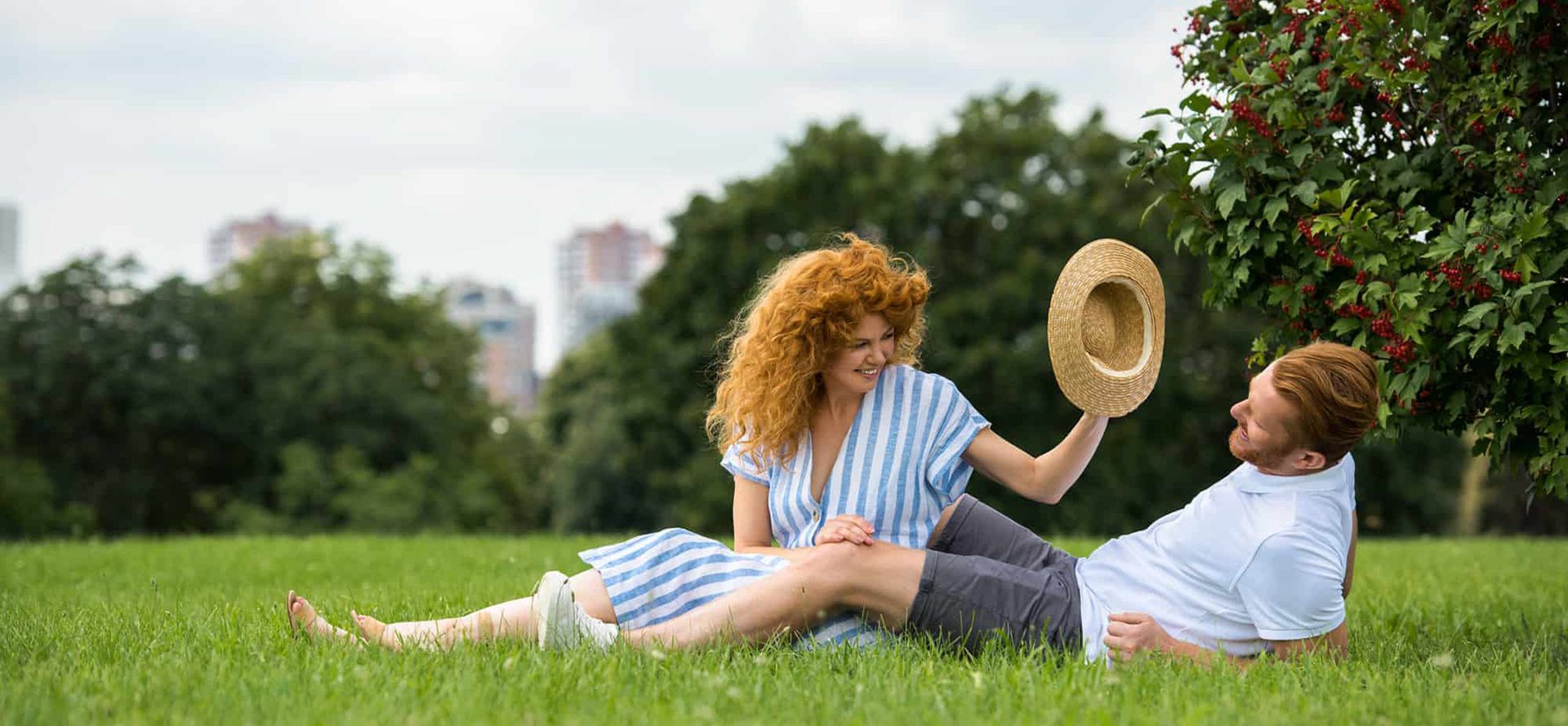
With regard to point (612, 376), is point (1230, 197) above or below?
above

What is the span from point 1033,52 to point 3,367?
79.8 feet

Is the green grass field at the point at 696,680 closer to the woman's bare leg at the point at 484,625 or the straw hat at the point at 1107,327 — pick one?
the woman's bare leg at the point at 484,625

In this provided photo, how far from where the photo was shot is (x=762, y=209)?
25266 mm

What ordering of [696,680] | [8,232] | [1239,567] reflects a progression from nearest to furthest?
[696,680]
[1239,567]
[8,232]

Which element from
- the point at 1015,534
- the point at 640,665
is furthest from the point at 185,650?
the point at 1015,534

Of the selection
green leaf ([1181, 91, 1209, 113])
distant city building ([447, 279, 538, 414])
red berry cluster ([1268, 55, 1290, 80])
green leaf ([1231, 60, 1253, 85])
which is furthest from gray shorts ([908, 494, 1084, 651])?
distant city building ([447, 279, 538, 414])

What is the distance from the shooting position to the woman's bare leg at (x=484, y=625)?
4.53 meters

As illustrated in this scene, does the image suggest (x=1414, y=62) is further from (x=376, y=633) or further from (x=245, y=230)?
(x=245, y=230)

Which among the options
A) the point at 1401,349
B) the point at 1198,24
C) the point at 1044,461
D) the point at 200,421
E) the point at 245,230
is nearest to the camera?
the point at 1401,349

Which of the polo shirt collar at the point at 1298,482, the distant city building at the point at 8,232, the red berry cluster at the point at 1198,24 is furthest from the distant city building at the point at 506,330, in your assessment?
the polo shirt collar at the point at 1298,482

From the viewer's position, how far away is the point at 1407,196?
16.4 feet

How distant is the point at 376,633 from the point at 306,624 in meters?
0.27

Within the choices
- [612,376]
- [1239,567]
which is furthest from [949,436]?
[612,376]

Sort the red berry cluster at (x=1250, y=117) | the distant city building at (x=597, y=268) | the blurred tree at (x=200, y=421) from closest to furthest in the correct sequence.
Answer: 1. the red berry cluster at (x=1250, y=117)
2. the blurred tree at (x=200, y=421)
3. the distant city building at (x=597, y=268)
